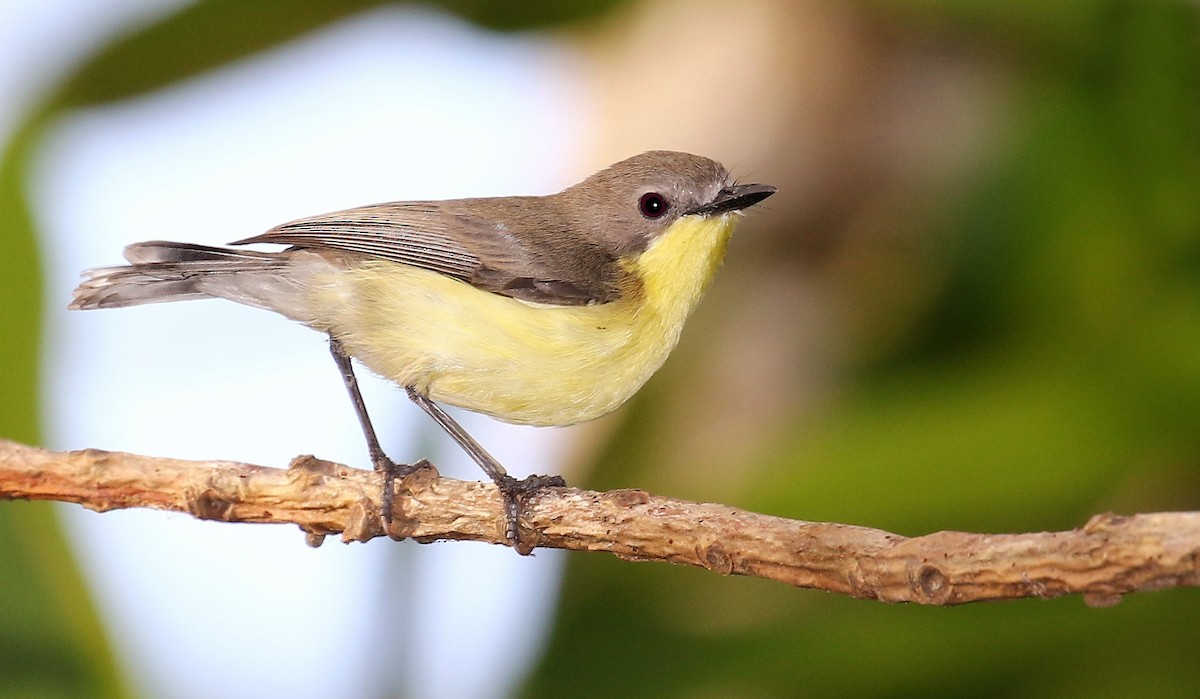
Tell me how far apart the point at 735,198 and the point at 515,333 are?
71cm

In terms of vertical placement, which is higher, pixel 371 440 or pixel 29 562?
pixel 371 440

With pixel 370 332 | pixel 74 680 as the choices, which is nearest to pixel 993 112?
pixel 370 332

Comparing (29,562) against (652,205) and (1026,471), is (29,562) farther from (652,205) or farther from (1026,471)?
(1026,471)

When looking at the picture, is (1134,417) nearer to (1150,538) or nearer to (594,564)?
(594,564)

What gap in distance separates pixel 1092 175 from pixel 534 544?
2603mm

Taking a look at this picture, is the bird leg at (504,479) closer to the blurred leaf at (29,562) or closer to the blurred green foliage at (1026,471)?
the blurred green foliage at (1026,471)

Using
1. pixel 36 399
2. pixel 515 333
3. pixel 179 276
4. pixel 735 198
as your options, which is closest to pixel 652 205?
pixel 735 198

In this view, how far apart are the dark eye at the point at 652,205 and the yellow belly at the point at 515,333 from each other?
98 millimetres

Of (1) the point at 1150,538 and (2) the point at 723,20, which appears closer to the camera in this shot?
(1) the point at 1150,538

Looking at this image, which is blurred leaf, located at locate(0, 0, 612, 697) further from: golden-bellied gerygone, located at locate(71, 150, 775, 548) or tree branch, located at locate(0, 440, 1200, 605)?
tree branch, located at locate(0, 440, 1200, 605)

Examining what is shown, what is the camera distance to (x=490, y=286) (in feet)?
A: 10.5

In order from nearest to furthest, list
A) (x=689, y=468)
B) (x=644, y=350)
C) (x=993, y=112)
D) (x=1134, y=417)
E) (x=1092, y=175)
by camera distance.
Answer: (x=644, y=350), (x=1134, y=417), (x=1092, y=175), (x=689, y=468), (x=993, y=112)

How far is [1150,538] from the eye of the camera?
1.69 metres

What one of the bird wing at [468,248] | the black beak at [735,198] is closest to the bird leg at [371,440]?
the bird wing at [468,248]
